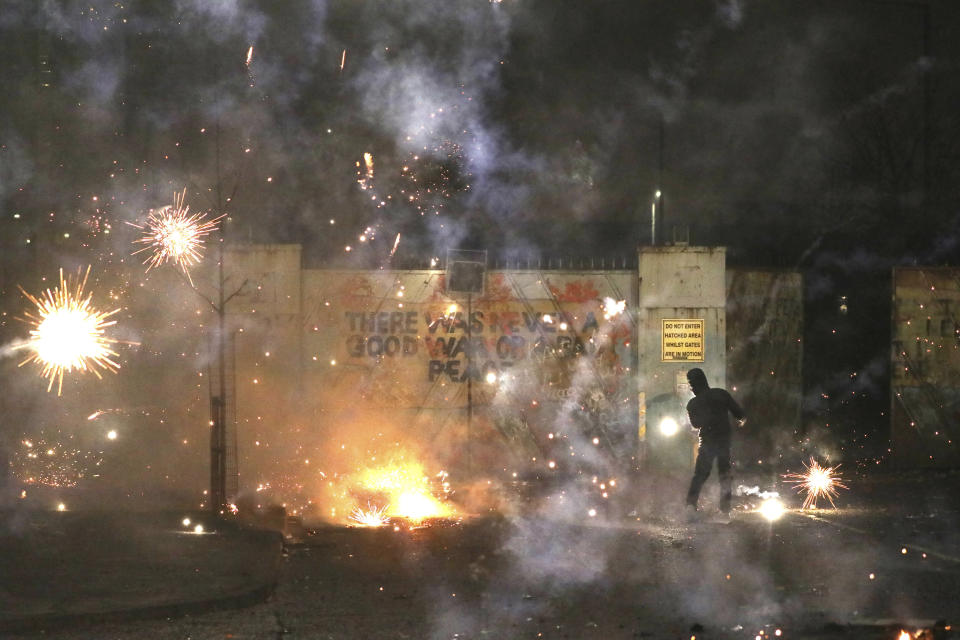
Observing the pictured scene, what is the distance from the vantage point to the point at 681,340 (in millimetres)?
11797

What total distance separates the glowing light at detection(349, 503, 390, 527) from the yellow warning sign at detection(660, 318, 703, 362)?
4.32 meters

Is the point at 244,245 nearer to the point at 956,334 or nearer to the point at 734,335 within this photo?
the point at 734,335

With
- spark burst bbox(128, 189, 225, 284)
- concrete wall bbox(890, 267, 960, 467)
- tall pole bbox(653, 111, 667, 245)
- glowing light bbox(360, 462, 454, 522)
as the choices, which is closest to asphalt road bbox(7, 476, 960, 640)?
glowing light bbox(360, 462, 454, 522)

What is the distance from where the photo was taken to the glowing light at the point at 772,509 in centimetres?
937

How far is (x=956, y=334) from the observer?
1273 centimetres

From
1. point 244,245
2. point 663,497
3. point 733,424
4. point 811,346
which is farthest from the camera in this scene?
point 811,346

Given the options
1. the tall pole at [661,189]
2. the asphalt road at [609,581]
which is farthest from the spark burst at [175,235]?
the tall pole at [661,189]

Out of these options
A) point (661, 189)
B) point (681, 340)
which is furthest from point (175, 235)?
point (661, 189)

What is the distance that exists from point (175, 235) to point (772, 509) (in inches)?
302

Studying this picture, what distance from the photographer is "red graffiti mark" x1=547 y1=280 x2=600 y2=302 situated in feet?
39.3

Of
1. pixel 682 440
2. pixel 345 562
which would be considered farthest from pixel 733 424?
pixel 345 562

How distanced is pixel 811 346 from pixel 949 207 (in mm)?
6933

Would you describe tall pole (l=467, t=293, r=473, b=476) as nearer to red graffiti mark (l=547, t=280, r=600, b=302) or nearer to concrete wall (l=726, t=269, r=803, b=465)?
red graffiti mark (l=547, t=280, r=600, b=302)

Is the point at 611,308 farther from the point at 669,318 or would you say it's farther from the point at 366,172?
the point at 366,172
